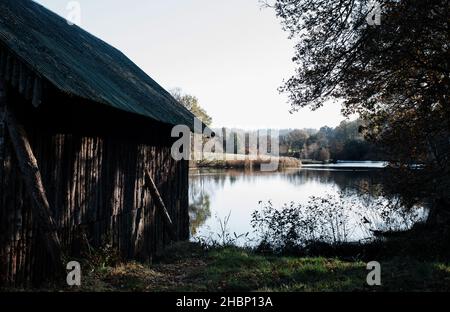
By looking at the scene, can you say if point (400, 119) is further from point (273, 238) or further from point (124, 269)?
point (124, 269)

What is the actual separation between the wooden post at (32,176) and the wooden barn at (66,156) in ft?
0.05

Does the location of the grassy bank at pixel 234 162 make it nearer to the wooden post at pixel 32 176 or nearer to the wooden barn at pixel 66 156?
the wooden barn at pixel 66 156

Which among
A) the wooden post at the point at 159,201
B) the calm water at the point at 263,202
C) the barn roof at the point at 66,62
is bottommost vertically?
the calm water at the point at 263,202

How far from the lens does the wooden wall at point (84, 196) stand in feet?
22.4

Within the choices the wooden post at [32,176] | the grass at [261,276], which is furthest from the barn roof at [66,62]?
the grass at [261,276]

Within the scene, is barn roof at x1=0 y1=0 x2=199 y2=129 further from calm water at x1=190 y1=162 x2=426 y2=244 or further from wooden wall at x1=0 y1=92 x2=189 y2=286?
calm water at x1=190 y1=162 x2=426 y2=244

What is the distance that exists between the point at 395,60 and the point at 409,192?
3.18m

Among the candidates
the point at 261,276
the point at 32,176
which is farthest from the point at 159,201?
the point at 32,176

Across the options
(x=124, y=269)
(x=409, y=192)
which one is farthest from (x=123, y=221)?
(x=409, y=192)

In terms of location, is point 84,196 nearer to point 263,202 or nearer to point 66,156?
point 66,156

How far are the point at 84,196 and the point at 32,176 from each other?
2.00 metres

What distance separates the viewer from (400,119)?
38.5ft

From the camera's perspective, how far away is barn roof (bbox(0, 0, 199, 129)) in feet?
22.3
